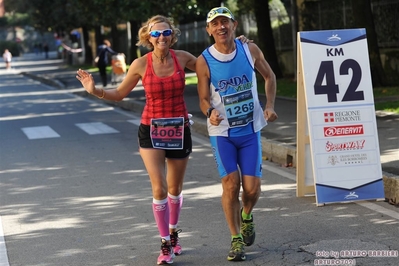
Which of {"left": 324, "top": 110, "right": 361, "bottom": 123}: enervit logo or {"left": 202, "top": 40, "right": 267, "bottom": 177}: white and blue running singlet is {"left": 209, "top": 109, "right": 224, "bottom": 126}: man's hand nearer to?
{"left": 202, "top": 40, "right": 267, "bottom": 177}: white and blue running singlet

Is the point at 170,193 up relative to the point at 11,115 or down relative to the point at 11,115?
down

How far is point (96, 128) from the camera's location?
60.0ft

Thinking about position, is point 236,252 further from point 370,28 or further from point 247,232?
point 370,28

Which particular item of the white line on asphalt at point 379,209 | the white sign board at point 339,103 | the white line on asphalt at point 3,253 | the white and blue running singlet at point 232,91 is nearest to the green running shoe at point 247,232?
the white and blue running singlet at point 232,91

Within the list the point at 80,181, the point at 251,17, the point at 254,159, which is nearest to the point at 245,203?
the point at 254,159

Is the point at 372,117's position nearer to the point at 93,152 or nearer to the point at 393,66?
the point at 93,152

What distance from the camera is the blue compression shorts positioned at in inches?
270

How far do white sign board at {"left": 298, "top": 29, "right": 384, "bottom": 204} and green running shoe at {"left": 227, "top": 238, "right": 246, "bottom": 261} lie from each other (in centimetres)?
245

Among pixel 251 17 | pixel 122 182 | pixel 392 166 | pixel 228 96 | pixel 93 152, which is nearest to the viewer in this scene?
pixel 228 96

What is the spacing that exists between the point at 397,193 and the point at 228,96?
2.89 meters

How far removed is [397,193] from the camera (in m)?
8.95

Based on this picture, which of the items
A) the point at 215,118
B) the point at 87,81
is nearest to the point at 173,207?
the point at 215,118

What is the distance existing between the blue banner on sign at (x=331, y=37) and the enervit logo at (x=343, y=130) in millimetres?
860

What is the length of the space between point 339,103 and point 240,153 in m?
2.58
